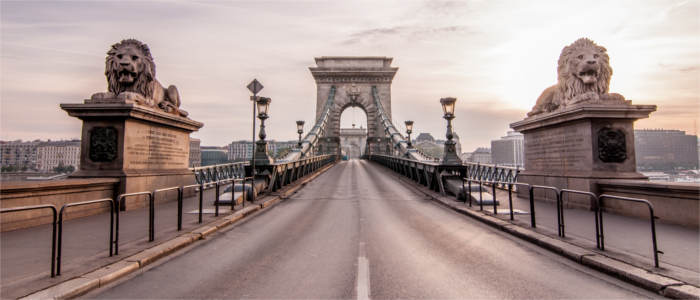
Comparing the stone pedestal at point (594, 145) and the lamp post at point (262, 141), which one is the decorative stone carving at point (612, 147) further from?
the lamp post at point (262, 141)

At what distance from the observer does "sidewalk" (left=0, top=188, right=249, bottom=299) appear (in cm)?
360

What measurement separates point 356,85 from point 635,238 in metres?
55.2

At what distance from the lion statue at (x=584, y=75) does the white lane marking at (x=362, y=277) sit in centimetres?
766

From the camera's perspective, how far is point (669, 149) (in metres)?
15.8

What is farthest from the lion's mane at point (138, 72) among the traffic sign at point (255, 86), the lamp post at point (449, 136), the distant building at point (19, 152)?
the distant building at point (19, 152)

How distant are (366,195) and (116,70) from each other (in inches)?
347

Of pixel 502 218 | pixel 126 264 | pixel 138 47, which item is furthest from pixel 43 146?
pixel 502 218

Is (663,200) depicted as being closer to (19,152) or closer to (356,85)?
(19,152)

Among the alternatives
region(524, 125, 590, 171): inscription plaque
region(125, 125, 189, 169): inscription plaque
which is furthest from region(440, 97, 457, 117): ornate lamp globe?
region(125, 125, 189, 169): inscription plaque

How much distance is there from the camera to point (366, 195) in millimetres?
12172

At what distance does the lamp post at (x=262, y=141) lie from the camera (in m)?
11.7

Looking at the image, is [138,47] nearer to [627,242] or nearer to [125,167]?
[125,167]

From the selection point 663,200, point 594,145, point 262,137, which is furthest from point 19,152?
point 663,200

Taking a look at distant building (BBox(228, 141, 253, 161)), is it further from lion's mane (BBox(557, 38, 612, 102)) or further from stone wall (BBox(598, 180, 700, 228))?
stone wall (BBox(598, 180, 700, 228))
